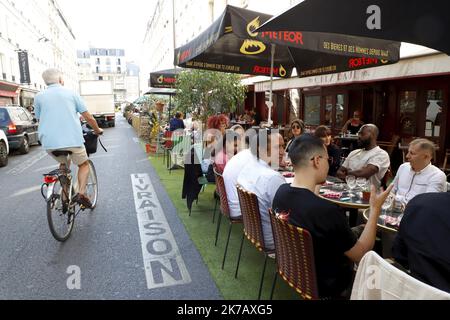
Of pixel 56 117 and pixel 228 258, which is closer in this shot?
pixel 228 258

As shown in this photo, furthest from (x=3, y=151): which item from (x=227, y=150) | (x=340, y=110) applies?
(x=340, y=110)

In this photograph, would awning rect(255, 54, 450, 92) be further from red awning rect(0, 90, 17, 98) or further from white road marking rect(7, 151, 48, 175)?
red awning rect(0, 90, 17, 98)

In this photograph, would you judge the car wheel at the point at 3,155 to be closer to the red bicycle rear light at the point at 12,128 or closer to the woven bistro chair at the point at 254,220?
the red bicycle rear light at the point at 12,128

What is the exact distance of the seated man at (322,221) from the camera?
2.22 meters

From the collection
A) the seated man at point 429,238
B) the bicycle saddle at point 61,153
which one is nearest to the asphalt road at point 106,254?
the bicycle saddle at point 61,153

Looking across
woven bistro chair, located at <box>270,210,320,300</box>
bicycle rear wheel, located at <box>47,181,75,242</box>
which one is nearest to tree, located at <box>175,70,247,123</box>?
bicycle rear wheel, located at <box>47,181,75,242</box>

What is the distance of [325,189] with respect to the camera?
13.1 ft

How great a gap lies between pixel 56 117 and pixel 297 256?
139 inches

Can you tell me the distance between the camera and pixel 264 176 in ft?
10.9

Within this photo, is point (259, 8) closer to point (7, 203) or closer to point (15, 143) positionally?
point (15, 143)

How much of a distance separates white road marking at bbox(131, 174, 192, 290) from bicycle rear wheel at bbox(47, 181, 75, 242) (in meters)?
0.95

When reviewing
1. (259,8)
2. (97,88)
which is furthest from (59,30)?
(259,8)

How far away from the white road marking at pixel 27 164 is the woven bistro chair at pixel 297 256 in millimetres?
9028

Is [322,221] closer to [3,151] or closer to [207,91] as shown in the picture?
[207,91]
